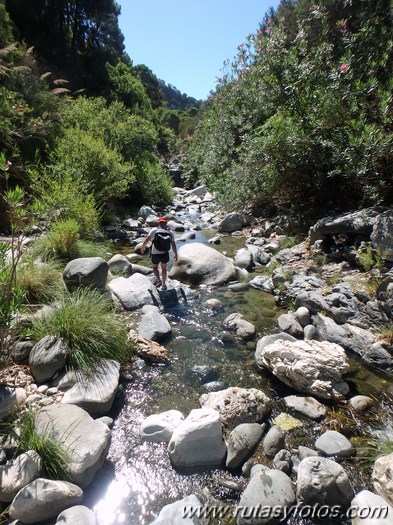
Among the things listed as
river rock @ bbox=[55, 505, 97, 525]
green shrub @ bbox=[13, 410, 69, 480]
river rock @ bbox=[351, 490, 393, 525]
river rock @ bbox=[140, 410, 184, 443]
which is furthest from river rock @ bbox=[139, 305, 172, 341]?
river rock @ bbox=[351, 490, 393, 525]

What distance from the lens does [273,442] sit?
3.34m

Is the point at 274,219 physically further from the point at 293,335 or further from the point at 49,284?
the point at 49,284

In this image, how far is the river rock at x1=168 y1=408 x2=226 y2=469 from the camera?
10.6ft

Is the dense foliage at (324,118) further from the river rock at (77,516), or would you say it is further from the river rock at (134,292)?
the river rock at (77,516)

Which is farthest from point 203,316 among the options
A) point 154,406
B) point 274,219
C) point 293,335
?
point 274,219

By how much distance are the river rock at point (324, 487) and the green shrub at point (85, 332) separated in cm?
268

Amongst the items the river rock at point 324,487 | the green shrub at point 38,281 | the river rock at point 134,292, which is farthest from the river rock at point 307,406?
the green shrub at point 38,281

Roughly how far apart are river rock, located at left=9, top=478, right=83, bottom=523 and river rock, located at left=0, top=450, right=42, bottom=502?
0.28 feet

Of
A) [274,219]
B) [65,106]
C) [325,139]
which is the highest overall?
[65,106]

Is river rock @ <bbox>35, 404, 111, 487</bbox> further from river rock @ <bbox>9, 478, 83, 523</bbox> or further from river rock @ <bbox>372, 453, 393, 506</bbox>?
river rock @ <bbox>372, 453, 393, 506</bbox>

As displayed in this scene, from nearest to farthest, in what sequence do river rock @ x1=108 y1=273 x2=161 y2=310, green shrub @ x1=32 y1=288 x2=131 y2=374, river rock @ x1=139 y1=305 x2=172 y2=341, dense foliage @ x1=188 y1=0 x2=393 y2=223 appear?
1. green shrub @ x1=32 y1=288 x2=131 y2=374
2. river rock @ x1=139 y1=305 x2=172 y2=341
3. river rock @ x1=108 y1=273 x2=161 y2=310
4. dense foliage @ x1=188 y1=0 x2=393 y2=223

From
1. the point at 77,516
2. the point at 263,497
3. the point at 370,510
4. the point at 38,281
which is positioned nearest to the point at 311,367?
the point at 370,510

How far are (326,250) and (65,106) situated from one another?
45.3ft

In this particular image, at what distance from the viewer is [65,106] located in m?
15.2
